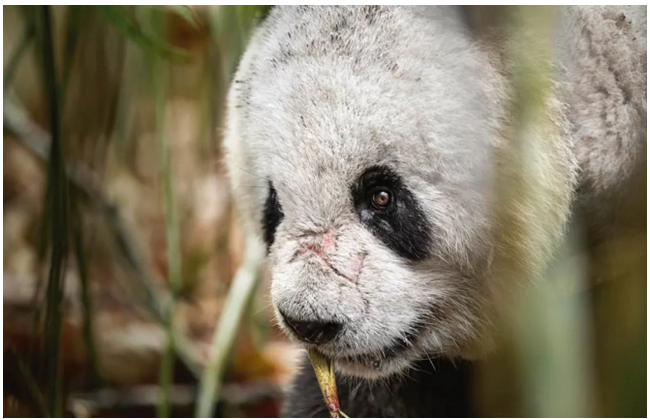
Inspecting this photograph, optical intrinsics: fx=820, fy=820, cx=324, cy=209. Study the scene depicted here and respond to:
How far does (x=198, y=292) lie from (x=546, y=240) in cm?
177

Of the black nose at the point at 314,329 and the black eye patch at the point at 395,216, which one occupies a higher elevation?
the black eye patch at the point at 395,216

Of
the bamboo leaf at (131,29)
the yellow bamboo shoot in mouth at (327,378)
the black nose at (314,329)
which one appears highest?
the bamboo leaf at (131,29)

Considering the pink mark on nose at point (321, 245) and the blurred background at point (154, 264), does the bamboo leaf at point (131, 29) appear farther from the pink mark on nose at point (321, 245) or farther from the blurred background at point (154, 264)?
the pink mark on nose at point (321, 245)

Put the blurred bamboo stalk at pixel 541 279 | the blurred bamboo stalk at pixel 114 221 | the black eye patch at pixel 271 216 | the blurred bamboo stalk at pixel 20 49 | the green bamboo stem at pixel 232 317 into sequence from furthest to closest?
the blurred bamboo stalk at pixel 114 221 < the green bamboo stem at pixel 232 317 < the blurred bamboo stalk at pixel 20 49 < the black eye patch at pixel 271 216 < the blurred bamboo stalk at pixel 541 279

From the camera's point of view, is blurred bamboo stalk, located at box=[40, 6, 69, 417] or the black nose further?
blurred bamboo stalk, located at box=[40, 6, 69, 417]

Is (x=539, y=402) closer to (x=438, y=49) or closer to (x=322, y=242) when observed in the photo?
(x=322, y=242)

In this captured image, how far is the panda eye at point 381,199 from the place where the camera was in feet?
3.74

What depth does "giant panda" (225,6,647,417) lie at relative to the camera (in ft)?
3.67

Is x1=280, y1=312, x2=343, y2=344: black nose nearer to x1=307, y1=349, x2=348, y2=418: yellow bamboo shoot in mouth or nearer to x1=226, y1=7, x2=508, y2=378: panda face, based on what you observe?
x1=226, y1=7, x2=508, y2=378: panda face

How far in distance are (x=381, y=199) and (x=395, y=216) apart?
32 millimetres

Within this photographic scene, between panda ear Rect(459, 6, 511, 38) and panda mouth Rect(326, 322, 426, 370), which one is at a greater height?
panda ear Rect(459, 6, 511, 38)

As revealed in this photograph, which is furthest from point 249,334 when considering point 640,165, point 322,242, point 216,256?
point 640,165

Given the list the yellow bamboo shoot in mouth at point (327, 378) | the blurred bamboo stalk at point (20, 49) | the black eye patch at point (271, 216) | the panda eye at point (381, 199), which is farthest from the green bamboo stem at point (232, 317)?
the blurred bamboo stalk at point (20, 49)

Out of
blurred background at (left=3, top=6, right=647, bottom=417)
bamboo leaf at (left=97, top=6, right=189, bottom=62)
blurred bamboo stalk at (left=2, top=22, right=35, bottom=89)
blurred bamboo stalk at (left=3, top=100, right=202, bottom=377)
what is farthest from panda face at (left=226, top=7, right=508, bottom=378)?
blurred bamboo stalk at (left=3, top=100, right=202, bottom=377)
